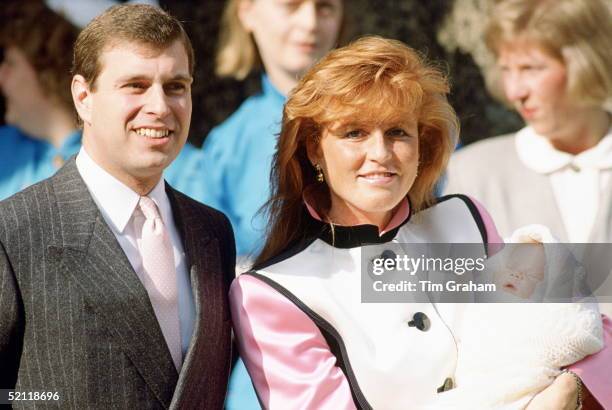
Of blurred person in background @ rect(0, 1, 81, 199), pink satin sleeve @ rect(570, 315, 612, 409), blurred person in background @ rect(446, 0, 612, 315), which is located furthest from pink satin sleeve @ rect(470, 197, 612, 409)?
blurred person in background @ rect(0, 1, 81, 199)

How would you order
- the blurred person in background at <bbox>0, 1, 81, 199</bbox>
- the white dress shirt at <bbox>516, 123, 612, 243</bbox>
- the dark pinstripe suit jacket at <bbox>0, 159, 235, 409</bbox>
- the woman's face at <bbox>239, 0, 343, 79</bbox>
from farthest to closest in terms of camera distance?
1. the blurred person in background at <bbox>0, 1, 81, 199</bbox>
2. the woman's face at <bbox>239, 0, 343, 79</bbox>
3. the white dress shirt at <bbox>516, 123, 612, 243</bbox>
4. the dark pinstripe suit jacket at <bbox>0, 159, 235, 409</bbox>

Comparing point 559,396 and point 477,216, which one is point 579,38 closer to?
point 477,216

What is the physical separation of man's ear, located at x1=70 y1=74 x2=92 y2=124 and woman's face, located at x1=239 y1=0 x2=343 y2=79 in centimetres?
162

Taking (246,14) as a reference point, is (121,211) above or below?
below

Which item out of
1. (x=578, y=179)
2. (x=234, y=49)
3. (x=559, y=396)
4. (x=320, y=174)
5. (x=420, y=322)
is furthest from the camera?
(x=234, y=49)

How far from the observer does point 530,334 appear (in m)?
2.36

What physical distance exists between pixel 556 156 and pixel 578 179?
0.11 metres

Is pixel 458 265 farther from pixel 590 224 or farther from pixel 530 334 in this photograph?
pixel 590 224

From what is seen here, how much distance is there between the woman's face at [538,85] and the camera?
12.7 feet

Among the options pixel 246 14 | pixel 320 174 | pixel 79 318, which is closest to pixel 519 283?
pixel 320 174

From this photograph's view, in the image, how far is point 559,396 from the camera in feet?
7.59

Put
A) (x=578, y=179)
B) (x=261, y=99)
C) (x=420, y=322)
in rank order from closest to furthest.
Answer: (x=420, y=322) < (x=578, y=179) < (x=261, y=99)

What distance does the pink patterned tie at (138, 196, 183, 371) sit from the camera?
230cm

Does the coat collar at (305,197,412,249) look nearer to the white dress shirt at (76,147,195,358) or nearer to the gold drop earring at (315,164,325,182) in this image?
the gold drop earring at (315,164,325,182)
